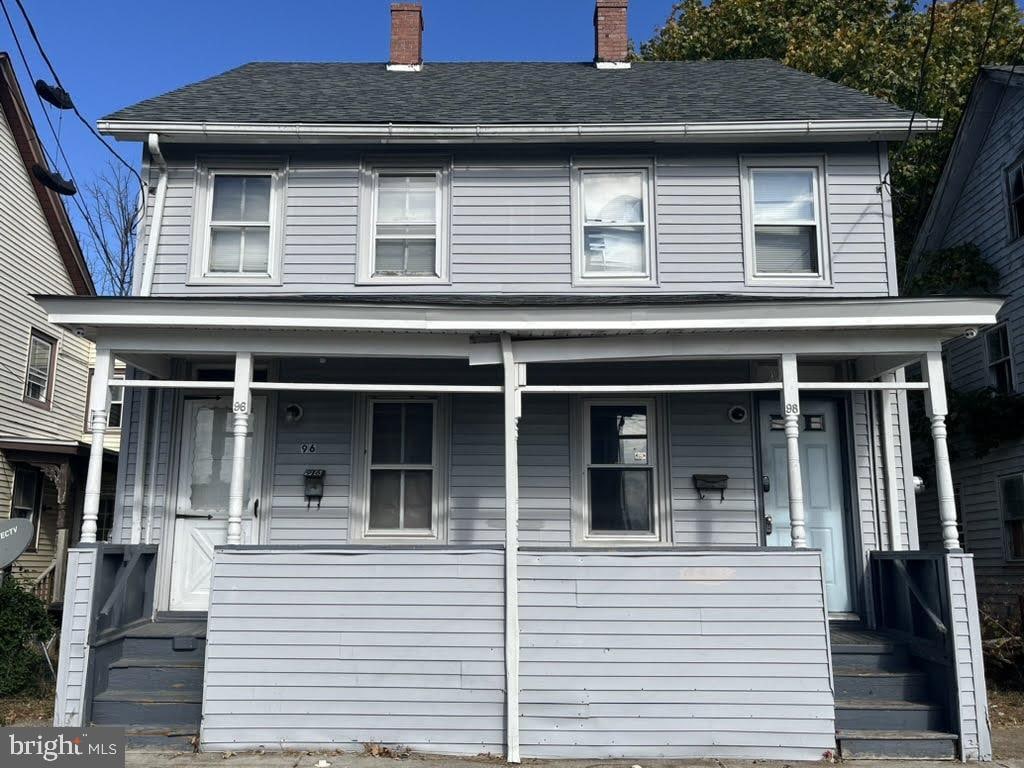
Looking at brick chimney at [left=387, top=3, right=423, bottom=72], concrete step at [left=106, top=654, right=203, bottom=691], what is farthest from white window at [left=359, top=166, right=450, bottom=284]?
concrete step at [left=106, top=654, right=203, bottom=691]

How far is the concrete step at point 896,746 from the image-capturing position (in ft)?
21.3

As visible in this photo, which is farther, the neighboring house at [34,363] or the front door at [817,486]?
the neighboring house at [34,363]

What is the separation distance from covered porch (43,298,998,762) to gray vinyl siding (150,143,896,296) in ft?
2.90

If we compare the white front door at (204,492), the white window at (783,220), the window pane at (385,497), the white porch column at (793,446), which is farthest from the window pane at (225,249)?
the white porch column at (793,446)

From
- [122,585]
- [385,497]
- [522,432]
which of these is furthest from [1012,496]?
[122,585]

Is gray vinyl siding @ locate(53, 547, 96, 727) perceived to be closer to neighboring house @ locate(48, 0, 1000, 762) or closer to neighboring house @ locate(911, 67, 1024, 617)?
neighboring house @ locate(48, 0, 1000, 762)

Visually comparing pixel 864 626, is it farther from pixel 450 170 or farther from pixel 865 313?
pixel 450 170

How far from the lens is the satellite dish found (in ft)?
24.2

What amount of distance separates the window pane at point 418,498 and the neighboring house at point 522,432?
22 mm

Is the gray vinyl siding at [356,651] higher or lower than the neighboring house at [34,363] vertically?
lower

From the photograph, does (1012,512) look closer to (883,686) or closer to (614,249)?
(883,686)

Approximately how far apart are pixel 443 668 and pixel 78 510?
12.3 metres

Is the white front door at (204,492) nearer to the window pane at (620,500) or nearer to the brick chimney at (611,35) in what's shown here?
the window pane at (620,500)

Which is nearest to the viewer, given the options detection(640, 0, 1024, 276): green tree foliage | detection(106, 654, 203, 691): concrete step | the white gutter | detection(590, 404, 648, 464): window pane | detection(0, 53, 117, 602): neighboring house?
detection(106, 654, 203, 691): concrete step
